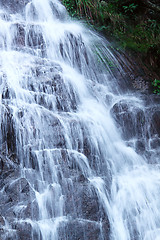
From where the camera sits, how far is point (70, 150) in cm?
486

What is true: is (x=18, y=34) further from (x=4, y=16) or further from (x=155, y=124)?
(x=155, y=124)

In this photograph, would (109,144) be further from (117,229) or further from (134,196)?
(117,229)

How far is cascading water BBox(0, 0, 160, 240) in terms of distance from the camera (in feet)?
13.3

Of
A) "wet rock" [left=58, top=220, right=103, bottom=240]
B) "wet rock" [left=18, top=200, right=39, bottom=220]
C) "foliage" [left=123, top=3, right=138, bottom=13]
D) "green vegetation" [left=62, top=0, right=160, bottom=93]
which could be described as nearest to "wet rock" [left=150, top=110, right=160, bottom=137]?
"green vegetation" [left=62, top=0, right=160, bottom=93]

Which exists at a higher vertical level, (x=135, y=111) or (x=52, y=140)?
(x=135, y=111)

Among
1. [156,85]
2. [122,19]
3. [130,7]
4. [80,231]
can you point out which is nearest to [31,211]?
[80,231]

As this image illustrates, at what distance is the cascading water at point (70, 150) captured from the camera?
405cm

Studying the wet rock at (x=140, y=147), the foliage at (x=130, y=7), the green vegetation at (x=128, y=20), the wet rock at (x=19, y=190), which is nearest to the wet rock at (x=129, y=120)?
the wet rock at (x=140, y=147)

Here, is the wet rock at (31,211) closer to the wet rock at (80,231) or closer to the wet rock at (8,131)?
the wet rock at (80,231)

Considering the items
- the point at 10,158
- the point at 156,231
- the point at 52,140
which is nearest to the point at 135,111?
the point at 52,140

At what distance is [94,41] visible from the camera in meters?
8.40

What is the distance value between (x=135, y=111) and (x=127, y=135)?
0.61 metres

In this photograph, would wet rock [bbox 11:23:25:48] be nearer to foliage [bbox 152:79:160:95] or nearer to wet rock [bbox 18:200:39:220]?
foliage [bbox 152:79:160:95]

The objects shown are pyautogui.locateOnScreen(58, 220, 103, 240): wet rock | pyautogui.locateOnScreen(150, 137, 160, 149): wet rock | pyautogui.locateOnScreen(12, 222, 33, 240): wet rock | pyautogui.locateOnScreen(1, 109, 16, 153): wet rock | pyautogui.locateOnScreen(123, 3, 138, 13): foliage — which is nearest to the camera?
pyautogui.locateOnScreen(12, 222, 33, 240): wet rock
